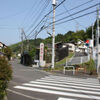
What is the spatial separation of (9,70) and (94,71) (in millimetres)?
12195

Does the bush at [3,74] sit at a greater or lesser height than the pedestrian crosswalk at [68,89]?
greater

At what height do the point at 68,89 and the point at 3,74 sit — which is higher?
the point at 3,74

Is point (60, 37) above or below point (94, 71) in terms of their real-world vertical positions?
above

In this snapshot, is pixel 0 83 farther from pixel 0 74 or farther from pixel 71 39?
pixel 71 39

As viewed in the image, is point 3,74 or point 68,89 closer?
point 3,74

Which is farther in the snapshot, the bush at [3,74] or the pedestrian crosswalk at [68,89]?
Result: the pedestrian crosswalk at [68,89]

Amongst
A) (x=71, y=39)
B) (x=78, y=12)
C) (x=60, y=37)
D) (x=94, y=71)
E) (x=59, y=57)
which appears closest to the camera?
(x=78, y=12)

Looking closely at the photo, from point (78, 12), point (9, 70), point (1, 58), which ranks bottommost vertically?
point (9, 70)

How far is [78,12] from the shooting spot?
1143 cm

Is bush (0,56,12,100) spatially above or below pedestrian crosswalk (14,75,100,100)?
above

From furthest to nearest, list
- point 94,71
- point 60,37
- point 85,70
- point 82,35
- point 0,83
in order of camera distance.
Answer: point 60,37 < point 82,35 < point 85,70 < point 94,71 < point 0,83

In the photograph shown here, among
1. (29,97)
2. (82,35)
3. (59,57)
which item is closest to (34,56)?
(59,57)

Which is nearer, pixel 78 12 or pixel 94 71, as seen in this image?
pixel 78 12

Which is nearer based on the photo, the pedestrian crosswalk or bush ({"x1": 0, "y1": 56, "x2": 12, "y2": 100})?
bush ({"x1": 0, "y1": 56, "x2": 12, "y2": 100})
